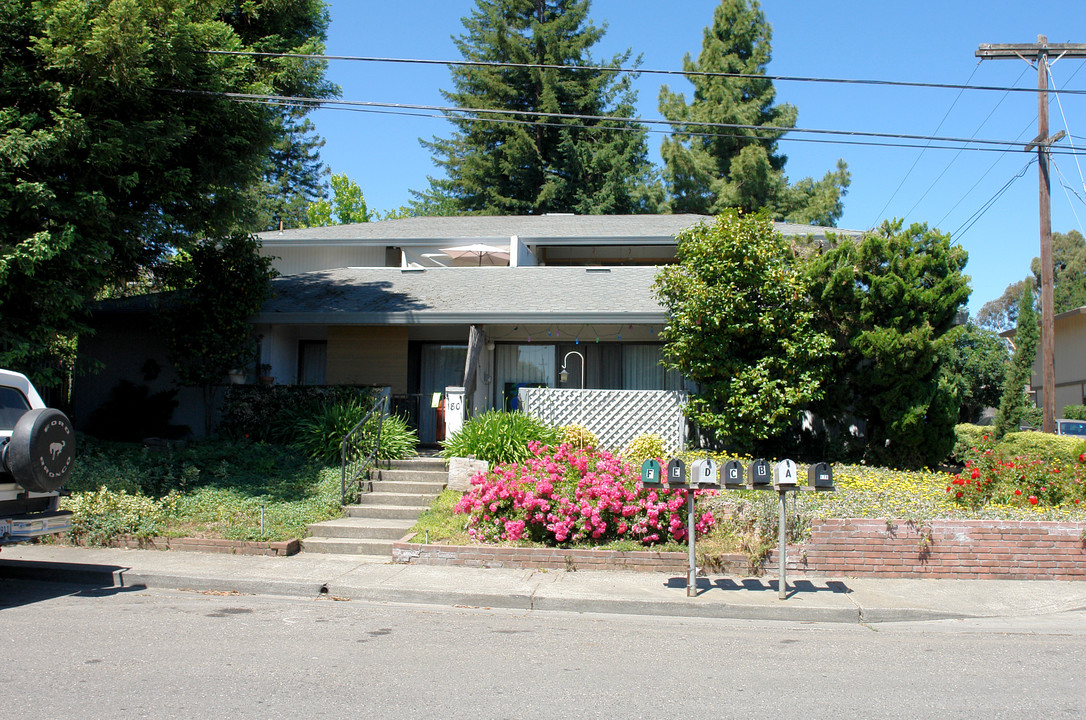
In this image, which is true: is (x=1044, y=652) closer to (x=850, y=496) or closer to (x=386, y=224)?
(x=850, y=496)

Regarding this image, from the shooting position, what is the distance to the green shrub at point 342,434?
12.8m

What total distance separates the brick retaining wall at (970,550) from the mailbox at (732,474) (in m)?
1.89

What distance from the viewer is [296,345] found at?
16359mm

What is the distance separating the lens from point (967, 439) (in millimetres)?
16859

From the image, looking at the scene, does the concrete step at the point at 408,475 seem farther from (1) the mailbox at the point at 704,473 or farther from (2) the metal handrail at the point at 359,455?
(1) the mailbox at the point at 704,473

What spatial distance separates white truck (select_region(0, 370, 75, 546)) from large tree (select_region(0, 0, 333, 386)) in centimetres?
278

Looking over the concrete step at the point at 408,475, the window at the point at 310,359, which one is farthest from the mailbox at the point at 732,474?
the window at the point at 310,359

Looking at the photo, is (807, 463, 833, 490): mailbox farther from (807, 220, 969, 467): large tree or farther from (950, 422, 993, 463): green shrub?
(950, 422, 993, 463): green shrub

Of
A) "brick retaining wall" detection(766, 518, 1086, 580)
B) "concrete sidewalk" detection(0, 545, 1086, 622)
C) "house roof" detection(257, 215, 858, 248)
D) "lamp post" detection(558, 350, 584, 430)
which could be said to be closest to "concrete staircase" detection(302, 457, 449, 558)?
"concrete sidewalk" detection(0, 545, 1086, 622)

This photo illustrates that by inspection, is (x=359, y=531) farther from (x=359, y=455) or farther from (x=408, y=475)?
(x=359, y=455)

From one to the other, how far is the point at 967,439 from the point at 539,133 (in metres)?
23.6

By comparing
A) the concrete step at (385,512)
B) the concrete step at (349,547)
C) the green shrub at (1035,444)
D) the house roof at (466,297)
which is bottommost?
the concrete step at (349,547)

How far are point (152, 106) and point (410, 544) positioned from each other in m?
7.30

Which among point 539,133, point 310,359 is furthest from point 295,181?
point 310,359
